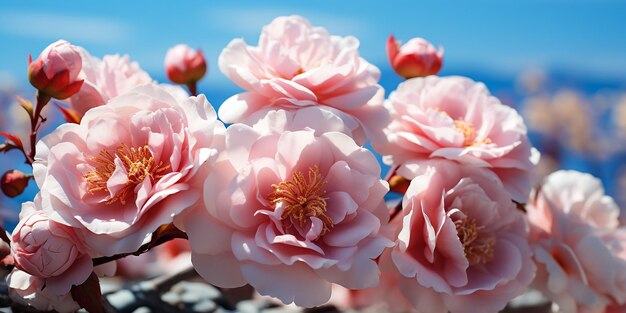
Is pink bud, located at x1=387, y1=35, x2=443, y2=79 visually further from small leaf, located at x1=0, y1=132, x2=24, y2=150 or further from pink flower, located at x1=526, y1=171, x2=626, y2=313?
small leaf, located at x1=0, y1=132, x2=24, y2=150

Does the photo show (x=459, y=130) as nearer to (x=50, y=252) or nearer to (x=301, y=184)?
(x=301, y=184)

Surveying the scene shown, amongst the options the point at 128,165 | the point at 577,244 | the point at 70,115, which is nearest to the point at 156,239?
the point at 128,165

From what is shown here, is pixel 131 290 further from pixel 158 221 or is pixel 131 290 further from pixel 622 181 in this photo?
pixel 622 181

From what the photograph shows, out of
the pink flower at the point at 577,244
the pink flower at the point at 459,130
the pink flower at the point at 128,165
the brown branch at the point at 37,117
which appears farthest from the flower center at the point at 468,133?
the brown branch at the point at 37,117

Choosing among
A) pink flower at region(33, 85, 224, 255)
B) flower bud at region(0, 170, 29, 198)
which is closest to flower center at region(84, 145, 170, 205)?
pink flower at region(33, 85, 224, 255)

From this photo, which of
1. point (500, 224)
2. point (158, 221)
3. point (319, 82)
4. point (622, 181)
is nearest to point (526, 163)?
point (500, 224)
